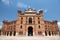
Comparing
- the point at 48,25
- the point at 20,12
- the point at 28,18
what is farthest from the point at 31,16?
the point at 48,25

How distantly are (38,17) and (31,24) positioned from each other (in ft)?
12.8

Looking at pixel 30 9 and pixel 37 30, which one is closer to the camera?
pixel 37 30

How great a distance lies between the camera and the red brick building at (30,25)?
4684 cm

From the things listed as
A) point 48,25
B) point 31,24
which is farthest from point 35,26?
point 48,25

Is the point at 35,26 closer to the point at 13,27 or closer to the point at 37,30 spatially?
the point at 37,30

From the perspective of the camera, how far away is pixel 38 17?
48.7 metres

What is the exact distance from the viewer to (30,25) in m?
47.4

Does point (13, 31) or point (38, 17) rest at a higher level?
point (38, 17)

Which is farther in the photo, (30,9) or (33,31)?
(30,9)

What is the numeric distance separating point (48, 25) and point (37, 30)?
227 inches

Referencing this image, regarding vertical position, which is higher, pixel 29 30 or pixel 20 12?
pixel 20 12

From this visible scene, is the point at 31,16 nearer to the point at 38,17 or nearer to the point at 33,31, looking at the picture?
the point at 38,17

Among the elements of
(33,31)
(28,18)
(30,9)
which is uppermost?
(30,9)

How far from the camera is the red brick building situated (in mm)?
46844
